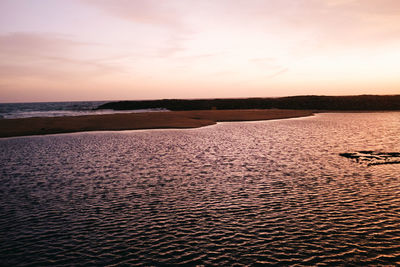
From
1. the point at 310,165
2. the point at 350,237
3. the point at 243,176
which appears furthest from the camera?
the point at 310,165

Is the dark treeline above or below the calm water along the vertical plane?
above

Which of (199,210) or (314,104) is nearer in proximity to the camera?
(199,210)

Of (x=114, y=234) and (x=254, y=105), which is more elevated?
(x=254, y=105)

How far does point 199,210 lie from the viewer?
1273 centimetres

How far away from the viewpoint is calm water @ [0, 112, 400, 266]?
9219 millimetres

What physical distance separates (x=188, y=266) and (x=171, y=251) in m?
1.03

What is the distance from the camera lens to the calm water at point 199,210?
9219mm

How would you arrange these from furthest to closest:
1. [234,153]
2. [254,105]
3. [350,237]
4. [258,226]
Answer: [254,105] → [234,153] → [258,226] → [350,237]

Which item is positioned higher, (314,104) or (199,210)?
(314,104)

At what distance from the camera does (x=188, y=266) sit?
334 inches

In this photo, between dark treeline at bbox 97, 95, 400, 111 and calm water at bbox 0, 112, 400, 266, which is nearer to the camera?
calm water at bbox 0, 112, 400, 266

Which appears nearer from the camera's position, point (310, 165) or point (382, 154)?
point (310, 165)

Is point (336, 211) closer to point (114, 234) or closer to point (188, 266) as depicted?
point (188, 266)

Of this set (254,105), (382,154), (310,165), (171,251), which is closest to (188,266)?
(171,251)
